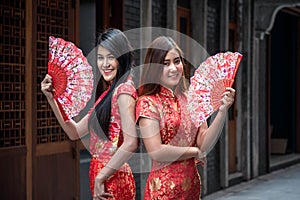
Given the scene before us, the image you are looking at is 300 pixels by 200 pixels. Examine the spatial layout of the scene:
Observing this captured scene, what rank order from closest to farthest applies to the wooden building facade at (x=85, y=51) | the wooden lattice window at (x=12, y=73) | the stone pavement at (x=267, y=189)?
the wooden lattice window at (x=12, y=73)
the wooden building facade at (x=85, y=51)
the stone pavement at (x=267, y=189)

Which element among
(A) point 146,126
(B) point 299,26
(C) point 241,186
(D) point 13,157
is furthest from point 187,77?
(B) point 299,26

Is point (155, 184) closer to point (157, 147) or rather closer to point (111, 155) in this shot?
point (157, 147)

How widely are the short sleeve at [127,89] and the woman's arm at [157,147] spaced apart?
0.87 ft

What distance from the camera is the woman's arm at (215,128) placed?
3.85m

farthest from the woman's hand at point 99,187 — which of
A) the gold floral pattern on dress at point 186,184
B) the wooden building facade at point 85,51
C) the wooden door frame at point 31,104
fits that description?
the wooden door frame at point 31,104

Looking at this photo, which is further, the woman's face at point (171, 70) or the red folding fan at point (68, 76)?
the red folding fan at point (68, 76)

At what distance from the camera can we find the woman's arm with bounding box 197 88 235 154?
12.6 feet

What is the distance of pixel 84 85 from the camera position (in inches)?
176

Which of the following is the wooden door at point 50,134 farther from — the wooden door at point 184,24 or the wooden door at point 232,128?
the wooden door at point 232,128

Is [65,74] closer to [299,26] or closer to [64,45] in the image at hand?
[64,45]

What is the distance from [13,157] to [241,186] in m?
6.38

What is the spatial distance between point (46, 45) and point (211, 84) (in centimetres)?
338

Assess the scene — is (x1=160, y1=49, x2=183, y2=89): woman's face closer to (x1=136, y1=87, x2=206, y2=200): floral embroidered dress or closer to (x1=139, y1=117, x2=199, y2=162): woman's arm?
(x1=136, y1=87, x2=206, y2=200): floral embroidered dress

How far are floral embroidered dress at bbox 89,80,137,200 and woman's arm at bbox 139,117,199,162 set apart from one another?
1.27 ft
